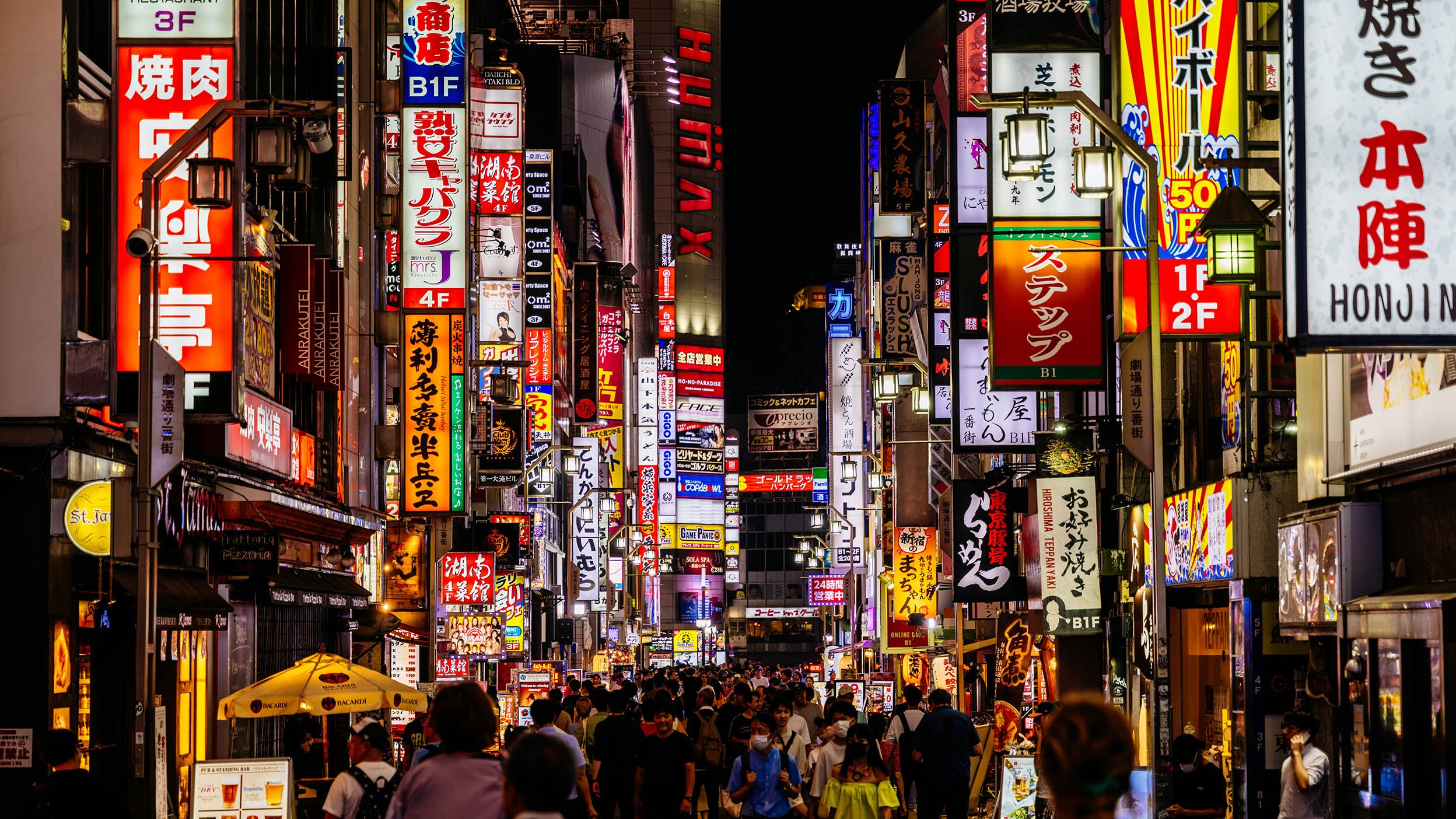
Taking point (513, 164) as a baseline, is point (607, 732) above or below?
below

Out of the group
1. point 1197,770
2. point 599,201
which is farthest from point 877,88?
point 599,201

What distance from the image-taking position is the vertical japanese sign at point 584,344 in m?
70.4

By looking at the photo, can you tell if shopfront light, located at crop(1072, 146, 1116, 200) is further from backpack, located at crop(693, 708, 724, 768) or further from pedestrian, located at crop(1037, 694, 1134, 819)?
pedestrian, located at crop(1037, 694, 1134, 819)

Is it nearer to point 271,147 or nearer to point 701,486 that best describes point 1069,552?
point 271,147

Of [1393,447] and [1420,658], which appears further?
[1393,447]

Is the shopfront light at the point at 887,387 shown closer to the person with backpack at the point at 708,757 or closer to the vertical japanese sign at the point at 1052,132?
the vertical japanese sign at the point at 1052,132

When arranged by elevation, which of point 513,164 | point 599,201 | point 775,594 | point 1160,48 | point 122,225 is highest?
point 599,201

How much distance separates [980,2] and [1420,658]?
22.4m

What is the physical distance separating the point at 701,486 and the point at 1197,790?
104 meters

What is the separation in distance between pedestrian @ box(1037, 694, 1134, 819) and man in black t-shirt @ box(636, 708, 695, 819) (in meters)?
11.2

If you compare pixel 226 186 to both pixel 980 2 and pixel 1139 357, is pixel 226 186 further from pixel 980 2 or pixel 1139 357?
pixel 980 2

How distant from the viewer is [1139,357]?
1608cm

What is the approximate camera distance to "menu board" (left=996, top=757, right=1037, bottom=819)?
16766 millimetres

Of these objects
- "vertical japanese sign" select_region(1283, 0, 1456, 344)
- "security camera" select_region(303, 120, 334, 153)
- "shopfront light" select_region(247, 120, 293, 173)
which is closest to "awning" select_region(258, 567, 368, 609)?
"security camera" select_region(303, 120, 334, 153)
